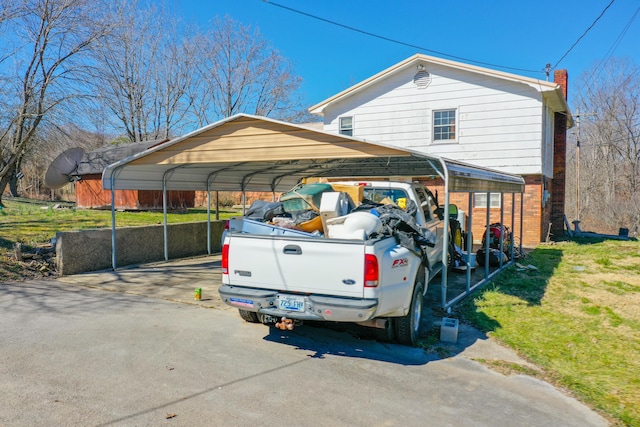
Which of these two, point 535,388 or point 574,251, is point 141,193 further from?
point 535,388

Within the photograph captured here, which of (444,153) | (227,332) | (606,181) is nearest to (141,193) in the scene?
(444,153)

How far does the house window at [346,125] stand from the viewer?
680 inches

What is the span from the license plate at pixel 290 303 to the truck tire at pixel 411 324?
134 cm

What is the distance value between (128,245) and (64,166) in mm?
15594

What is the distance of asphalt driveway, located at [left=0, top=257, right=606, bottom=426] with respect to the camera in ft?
11.7

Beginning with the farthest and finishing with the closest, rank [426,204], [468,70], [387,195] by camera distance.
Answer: [468,70], [426,204], [387,195]

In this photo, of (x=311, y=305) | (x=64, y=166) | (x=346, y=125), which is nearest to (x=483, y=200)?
(x=346, y=125)

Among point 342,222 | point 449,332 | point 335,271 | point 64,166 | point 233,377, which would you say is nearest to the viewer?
point 233,377

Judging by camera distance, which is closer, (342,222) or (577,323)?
(342,222)

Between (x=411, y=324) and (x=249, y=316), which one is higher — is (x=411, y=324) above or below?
above

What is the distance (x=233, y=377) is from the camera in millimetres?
4289

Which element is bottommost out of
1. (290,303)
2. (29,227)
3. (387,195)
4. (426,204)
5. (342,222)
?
(290,303)

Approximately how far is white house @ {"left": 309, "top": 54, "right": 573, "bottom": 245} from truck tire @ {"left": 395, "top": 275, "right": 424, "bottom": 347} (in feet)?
35.0

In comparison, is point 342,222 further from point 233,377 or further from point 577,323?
point 577,323
